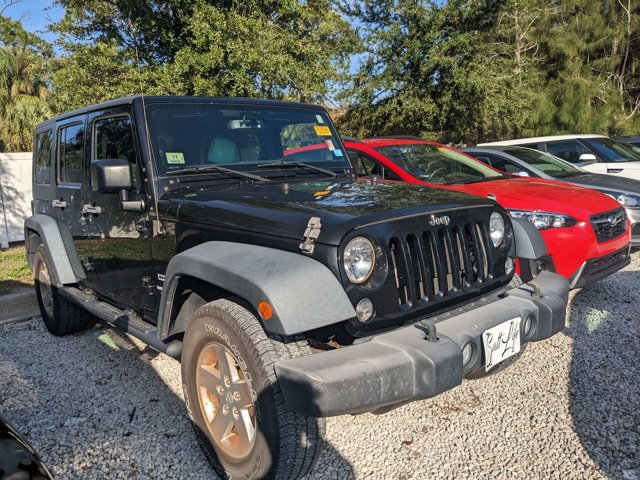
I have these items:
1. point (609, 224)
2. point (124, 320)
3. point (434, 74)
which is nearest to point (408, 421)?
point (124, 320)

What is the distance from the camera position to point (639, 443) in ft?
9.28

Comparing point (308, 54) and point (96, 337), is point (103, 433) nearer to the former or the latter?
point (96, 337)

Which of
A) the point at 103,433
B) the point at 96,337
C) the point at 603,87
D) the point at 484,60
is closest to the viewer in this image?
the point at 103,433

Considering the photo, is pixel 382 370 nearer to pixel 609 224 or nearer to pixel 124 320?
pixel 124 320

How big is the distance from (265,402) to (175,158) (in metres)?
1.68

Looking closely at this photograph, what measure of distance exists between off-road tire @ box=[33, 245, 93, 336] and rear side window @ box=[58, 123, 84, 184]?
0.71 metres

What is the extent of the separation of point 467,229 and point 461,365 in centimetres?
88

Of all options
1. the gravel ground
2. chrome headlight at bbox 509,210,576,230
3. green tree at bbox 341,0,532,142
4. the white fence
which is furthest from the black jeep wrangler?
green tree at bbox 341,0,532,142

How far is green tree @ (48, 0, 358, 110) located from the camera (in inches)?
375

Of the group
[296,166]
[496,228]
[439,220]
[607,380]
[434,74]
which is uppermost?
[434,74]

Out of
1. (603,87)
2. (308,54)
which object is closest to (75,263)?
(308,54)

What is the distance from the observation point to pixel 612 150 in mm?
9523

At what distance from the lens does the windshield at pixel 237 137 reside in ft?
10.5

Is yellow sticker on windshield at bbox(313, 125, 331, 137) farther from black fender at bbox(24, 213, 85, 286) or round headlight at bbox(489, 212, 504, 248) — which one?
black fender at bbox(24, 213, 85, 286)
